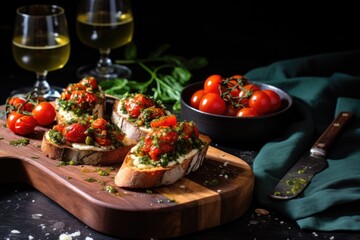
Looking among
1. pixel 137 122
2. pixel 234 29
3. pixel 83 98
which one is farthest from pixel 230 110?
pixel 234 29

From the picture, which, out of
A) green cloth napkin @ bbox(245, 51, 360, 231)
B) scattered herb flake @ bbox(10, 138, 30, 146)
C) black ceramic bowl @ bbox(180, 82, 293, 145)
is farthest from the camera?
black ceramic bowl @ bbox(180, 82, 293, 145)

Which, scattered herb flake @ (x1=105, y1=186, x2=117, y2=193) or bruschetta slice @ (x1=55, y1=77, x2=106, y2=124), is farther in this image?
bruschetta slice @ (x1=55, y1=77, x2=106, y2=124)

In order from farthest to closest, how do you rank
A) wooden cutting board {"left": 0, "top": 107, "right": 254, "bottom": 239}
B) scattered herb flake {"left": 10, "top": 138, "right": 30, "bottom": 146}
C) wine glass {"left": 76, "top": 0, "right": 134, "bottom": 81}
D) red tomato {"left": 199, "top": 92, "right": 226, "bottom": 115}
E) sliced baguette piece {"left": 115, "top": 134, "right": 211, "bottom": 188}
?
wine glass {"left": 76, "top": 0, "right": 134, "bottom": 81}, red tomato {"left": 199, "top": 92, "right": 226, "bottom": 115}, scattered herb flake {"left": 10, "top": 138, "right": 30, "bottom": 146}, sliced baguette piece {"left": 115, "top": 134, "right": 211, "bottom": 188}, wooden cutting board {"left": 0, "top": 107, "right": 254, "bottom": 239}

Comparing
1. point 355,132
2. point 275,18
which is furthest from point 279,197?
point 275,18

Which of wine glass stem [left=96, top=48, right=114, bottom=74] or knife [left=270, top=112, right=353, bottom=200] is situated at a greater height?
knife [left=270, top=112, right=353, bottom=200]

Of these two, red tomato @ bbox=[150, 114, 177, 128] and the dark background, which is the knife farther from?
the dark background

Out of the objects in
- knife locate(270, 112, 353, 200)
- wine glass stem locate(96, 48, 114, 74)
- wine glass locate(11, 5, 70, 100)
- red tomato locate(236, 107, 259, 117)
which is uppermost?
wine glass locate(11, 5, 70, 100)

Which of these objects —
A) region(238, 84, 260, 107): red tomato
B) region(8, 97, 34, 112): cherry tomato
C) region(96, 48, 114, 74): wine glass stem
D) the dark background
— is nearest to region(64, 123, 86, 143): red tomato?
region(8, 97, 34, 112): cherry tomato
